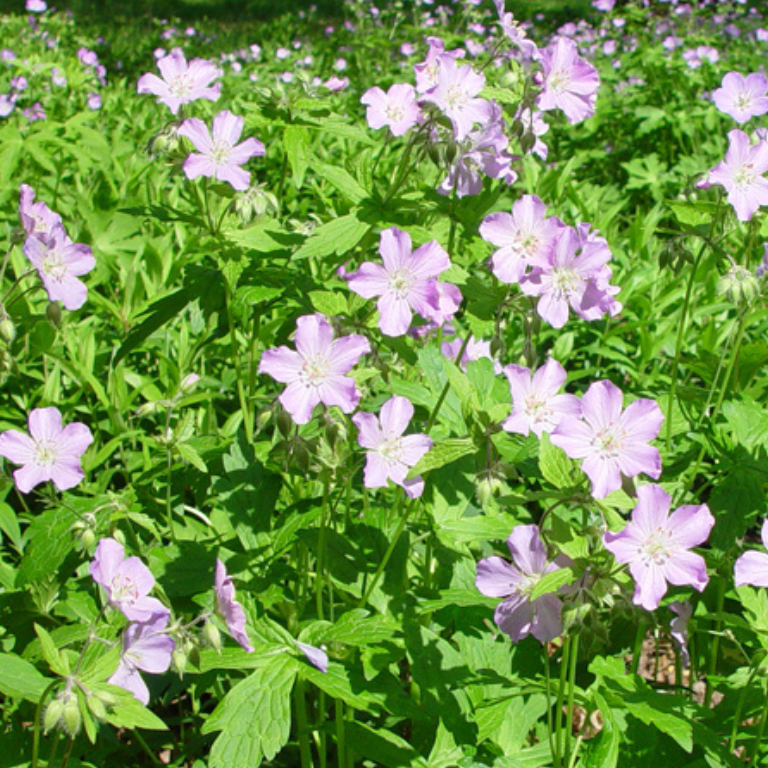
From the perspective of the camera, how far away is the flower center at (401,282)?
1510mm

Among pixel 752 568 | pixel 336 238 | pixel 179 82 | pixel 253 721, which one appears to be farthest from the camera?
pixel 179 82

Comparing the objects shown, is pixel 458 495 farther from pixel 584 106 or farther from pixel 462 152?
pixel 584 106

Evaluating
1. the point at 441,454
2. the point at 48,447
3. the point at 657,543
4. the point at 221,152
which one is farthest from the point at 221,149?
the point at 657,543

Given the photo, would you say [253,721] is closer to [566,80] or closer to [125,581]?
[125,581]

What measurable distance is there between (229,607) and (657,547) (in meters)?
0.69

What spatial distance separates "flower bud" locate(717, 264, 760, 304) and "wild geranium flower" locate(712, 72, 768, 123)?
515 millimetres

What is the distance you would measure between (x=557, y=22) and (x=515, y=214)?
504 inches

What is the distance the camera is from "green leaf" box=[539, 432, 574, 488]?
4.64ft

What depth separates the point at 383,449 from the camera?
5.25ft

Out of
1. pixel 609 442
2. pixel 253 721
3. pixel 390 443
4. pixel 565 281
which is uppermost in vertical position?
pixel 565 281

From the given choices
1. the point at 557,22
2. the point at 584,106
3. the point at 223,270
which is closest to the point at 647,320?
the point at 584,106

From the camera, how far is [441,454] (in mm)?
1498

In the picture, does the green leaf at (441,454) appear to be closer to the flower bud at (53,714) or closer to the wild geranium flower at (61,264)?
the flower bud at (53,714)

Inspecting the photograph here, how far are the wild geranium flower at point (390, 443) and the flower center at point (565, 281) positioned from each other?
1.17ft
